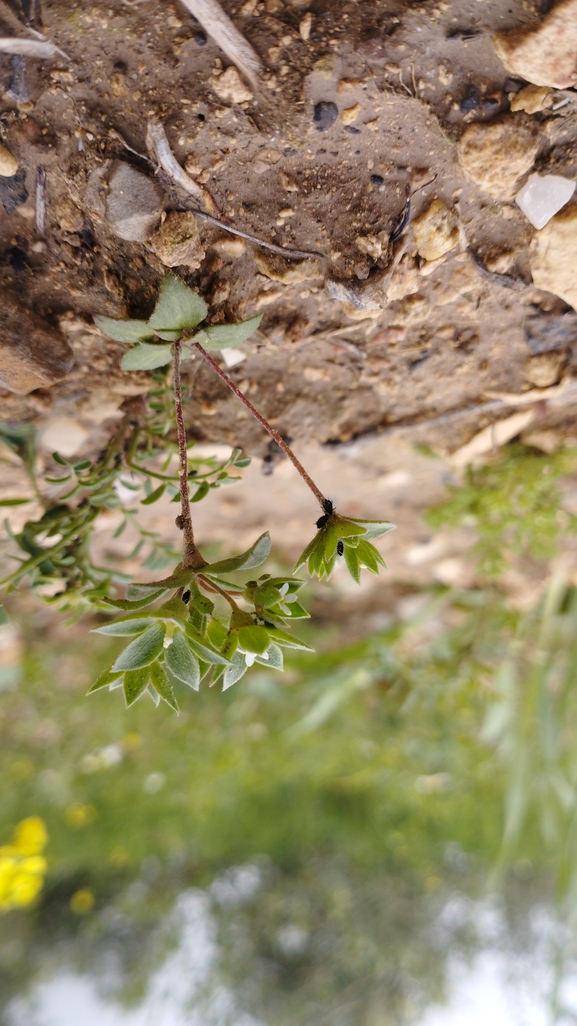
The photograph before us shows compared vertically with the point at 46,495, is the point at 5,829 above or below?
below

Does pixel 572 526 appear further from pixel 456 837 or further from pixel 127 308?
pixel 456 837

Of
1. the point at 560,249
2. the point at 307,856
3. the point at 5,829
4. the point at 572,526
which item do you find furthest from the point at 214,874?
the point at 560,249

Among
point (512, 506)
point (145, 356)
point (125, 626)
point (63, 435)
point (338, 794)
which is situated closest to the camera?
point (125, 626)

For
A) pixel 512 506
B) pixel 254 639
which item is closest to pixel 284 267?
pixel 254 639

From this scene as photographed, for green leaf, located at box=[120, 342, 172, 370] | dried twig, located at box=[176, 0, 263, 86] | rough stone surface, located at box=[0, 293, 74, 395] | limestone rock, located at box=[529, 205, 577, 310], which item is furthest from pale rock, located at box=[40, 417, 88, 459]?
limestone rock, located at box=[529, 205, 577, 310]

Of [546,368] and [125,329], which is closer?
[125,329]

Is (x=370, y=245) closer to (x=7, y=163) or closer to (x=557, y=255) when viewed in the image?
(x=557, y=255)
